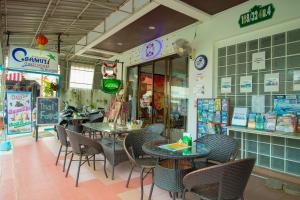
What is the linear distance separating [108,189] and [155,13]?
3571mm

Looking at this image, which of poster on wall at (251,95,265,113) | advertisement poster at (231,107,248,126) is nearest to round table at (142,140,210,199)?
advertisement poster at (231,107,248,126)

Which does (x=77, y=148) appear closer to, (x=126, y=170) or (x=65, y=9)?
(x=126, y=170)

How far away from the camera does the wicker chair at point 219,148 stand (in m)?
2.69

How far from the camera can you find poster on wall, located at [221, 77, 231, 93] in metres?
4.22

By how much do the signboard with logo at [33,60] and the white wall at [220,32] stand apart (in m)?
3.74

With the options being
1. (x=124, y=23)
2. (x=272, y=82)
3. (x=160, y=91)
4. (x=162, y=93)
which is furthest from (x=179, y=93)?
(x=272, y=82)

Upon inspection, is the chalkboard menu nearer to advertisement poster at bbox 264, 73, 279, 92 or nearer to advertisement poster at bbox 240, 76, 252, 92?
advertisement poster at bbox 240, 76, 252, 92

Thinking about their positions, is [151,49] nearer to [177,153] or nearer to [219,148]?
[219,148]

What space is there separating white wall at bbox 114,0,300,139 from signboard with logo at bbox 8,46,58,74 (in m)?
3.74

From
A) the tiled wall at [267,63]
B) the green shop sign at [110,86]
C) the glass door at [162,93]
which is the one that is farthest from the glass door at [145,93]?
the tiled wall at [267,63]

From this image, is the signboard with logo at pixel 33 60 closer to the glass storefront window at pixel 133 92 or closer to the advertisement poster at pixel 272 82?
the glass storefront window at pixel 133 92

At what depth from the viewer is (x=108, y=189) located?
120 inches

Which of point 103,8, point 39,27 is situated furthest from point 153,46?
point 39,27

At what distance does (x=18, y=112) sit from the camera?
19.3ft
